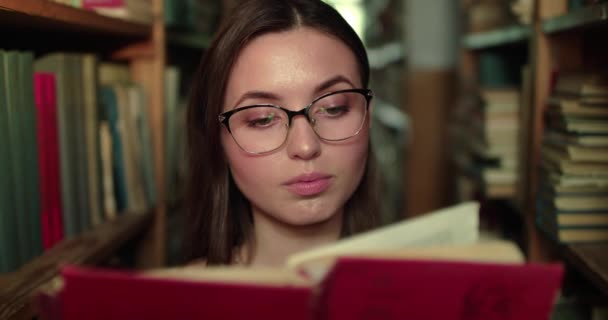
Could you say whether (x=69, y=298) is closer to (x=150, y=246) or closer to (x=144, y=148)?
(x=144, y=148)

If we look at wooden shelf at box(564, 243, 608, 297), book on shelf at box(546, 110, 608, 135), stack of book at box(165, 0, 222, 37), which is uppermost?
stack of book at box(165, 0, 222, 37)

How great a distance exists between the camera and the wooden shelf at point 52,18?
2.89 feet

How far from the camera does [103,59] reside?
165cm

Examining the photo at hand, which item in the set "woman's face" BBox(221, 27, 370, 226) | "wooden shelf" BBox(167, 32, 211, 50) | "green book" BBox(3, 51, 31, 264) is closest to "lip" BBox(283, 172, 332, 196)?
"woman's face" BBox(221, 27, 370, 226)

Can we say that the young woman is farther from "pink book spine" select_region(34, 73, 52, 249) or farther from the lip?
"pink book spine" select_region(34, 73, 52, 249)

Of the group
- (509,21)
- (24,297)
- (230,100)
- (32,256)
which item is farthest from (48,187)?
(509,21)

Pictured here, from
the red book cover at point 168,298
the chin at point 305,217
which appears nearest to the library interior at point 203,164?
the red book cover at point 168,298

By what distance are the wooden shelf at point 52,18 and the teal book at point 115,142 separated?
0.60 ft

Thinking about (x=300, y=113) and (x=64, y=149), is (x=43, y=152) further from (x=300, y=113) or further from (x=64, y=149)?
(x=300, y=113)

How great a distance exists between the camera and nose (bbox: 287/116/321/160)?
96 cm

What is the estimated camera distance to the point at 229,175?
4.01ft

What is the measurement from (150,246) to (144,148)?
35 centimetres

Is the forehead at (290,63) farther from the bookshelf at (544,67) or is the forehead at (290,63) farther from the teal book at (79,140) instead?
the bookshelf at (544,67)

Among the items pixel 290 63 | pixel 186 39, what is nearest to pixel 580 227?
pixel 290 63
